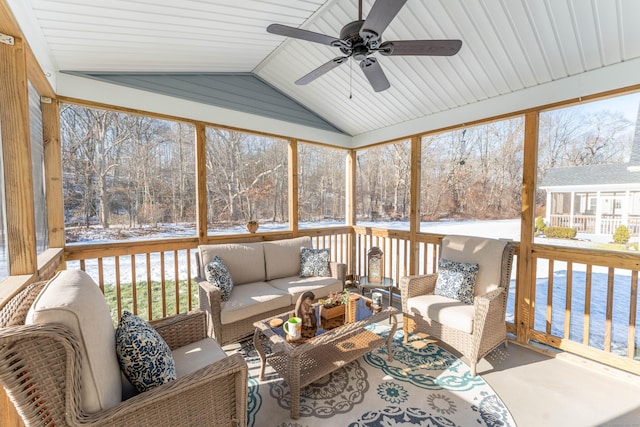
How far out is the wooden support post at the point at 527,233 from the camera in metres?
3.00

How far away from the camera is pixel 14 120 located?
5.87ft

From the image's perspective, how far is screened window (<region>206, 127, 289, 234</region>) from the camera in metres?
4.04

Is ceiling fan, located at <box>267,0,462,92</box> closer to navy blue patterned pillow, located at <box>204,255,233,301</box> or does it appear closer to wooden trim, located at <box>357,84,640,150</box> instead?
wooden trim, located at <box>357,84,640,150</box>

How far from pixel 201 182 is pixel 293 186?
1.45 meters

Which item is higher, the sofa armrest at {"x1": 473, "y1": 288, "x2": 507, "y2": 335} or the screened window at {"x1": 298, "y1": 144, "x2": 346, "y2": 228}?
the screened window at {"x1": 298, "y1": 144, "x2": 346, "y2": 228}

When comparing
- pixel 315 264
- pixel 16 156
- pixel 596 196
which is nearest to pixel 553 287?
pixel 596 196

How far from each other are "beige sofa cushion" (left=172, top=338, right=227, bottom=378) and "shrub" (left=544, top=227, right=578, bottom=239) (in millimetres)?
3449

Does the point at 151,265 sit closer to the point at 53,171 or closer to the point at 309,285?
the point at 53,171

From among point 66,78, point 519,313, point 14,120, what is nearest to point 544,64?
point 519,313

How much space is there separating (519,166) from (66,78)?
5.07m

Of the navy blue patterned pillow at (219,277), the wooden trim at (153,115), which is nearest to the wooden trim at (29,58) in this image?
the wooden trim at (153,115)

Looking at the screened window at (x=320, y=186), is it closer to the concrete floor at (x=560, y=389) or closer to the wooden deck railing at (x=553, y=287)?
the wooden deck railing at (x=553, y=287)

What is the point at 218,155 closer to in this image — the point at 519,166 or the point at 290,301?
the point at 290,301

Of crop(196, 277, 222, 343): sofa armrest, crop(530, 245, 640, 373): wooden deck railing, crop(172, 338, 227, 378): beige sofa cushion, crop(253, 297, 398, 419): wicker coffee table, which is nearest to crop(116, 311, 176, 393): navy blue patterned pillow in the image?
crop(172, 338, 227, 378): beige sofa cushion
